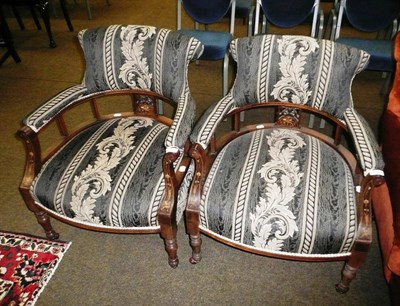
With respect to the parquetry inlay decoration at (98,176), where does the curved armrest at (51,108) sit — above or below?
above

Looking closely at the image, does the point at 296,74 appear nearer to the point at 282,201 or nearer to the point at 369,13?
the point at 282,201

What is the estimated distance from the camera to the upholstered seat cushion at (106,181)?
1197 millimetres

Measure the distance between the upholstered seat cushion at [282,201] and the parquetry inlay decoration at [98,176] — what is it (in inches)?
14.9

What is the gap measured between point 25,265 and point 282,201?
1162 millimetres

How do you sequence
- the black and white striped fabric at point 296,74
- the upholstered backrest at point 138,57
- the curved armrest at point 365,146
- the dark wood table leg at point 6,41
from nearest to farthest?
the curved armrest at point 365,146 < the black and white striped fabric at point 296,74 < the upholstered backrest at point 138,57 < the dark wood table leg at point 6,41

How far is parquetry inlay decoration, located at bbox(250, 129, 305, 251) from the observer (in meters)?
1.09

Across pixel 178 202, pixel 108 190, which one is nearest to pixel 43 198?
pixel 108 190

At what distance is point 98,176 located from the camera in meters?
1.26

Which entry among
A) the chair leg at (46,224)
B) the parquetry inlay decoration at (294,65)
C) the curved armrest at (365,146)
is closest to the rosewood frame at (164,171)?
the chair leg at (46,224)

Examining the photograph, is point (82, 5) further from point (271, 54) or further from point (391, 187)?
point (391, 187)

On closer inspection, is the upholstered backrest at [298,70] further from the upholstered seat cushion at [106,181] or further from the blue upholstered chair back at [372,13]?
the blue upholstered chair back at [372,13]

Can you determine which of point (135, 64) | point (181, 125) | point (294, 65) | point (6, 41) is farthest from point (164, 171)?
point (6, 41)

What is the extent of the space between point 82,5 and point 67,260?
4.05 m

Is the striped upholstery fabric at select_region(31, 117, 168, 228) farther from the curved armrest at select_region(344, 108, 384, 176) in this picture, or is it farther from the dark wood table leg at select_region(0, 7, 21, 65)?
the dark wood table leg at select_region(0, 7, 21, 65)
